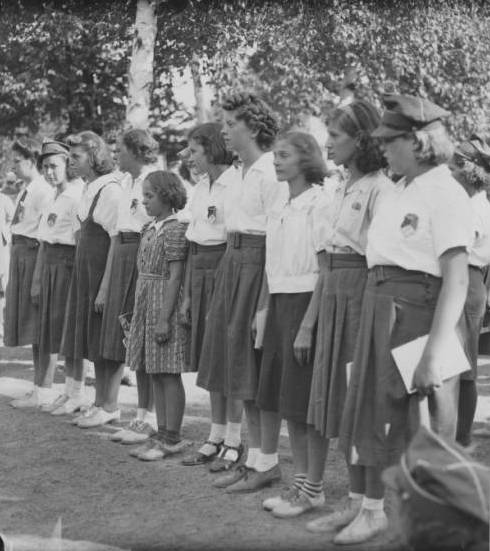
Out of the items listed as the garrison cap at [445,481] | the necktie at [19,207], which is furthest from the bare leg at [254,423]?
the necktie at [19,207]

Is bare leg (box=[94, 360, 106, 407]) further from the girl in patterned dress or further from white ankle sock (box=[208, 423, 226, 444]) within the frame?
white ankle sock (box=[208, 423, 226, 444])

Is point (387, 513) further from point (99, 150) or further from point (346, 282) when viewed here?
point (99, 150)

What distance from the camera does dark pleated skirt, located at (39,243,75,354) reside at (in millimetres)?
7488

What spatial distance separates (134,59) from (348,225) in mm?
10099

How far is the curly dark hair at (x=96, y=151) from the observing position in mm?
7082

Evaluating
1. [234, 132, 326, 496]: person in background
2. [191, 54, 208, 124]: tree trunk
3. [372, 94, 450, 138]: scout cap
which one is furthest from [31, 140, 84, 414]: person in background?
[191, 54, 208, 124]: tree trunk

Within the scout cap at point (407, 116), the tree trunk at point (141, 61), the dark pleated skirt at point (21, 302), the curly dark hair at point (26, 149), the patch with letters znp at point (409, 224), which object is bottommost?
the dark pleated skirt at point (21, 302)

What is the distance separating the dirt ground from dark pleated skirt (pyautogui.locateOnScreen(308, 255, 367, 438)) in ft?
1.85

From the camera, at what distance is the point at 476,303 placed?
5.62m

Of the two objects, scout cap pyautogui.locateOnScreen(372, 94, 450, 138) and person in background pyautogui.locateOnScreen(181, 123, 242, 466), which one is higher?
scout cap pyautogui.locateOnScreen(372, 94, 450, 138)

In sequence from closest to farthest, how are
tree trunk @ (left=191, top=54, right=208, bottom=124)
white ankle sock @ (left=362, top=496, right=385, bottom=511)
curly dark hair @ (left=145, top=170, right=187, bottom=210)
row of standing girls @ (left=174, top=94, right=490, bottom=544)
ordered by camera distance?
row of standing girls @ (left=174, top=94, right=490, bottom=544)
white ankle sock @ (left=362, top=496, right=385, bottom=511)
curly dark hair @ (left=145, top=170, right=187, bottom=210)
tree trunk @ (left=191, top=54, right=208, bottom=124)

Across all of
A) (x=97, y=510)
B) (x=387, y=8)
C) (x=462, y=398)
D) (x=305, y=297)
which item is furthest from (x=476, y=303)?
(x=387, y=8)

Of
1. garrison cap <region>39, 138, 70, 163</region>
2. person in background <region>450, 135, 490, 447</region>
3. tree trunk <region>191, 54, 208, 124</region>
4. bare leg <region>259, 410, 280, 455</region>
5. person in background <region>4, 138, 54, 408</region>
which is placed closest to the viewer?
bare leg <region>259, 410, 280, 455</region>

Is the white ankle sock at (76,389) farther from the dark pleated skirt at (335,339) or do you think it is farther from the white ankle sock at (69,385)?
the dark pleated skirt at (335,339)
